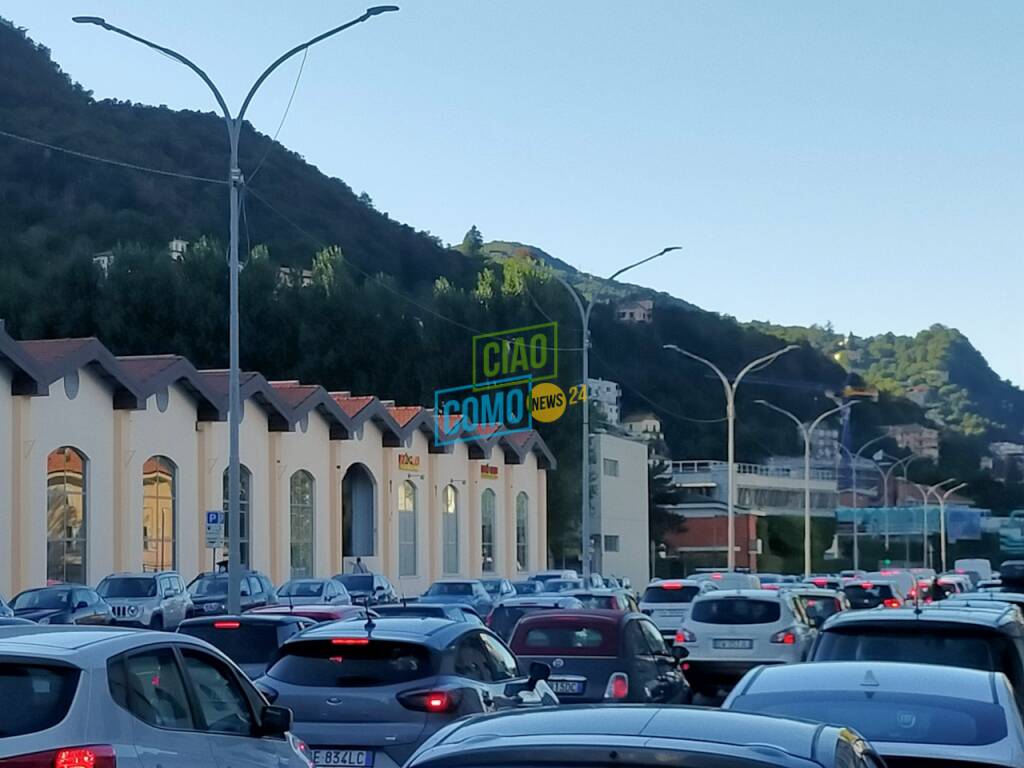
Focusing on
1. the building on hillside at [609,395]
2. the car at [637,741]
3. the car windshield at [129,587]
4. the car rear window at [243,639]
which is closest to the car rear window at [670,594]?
the car windshield at [129,587]

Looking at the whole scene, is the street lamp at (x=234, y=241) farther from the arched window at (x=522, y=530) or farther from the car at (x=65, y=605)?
the arched window at (x=522, y=530)

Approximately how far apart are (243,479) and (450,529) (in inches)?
600

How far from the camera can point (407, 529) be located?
63.6m

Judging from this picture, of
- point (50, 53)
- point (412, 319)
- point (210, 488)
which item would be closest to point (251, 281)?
point (412, 319)

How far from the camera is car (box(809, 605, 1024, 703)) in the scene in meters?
11.0

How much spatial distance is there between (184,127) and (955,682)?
16978 cm

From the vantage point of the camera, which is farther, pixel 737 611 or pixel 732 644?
pixel 737 611

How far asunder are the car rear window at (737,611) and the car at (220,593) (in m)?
16.0

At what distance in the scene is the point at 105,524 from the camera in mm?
46219

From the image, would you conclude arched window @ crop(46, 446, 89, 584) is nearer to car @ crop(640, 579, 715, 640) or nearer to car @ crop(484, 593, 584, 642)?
car @ crop(640, 579, 715, 640)

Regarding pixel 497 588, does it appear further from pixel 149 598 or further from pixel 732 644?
pixel 732 644

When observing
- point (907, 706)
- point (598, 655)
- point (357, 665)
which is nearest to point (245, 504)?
point (598, 655)

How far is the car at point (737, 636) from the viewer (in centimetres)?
2378

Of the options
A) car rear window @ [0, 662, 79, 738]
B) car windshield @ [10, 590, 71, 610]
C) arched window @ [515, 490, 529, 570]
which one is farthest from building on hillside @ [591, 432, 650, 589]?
car rear window @ [0, 662, 79, 738]
